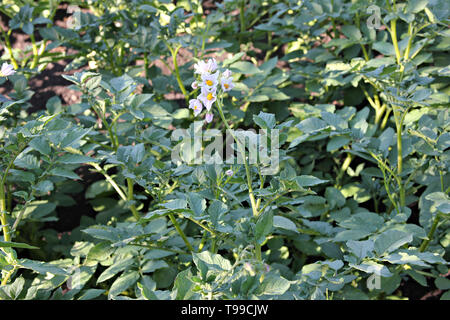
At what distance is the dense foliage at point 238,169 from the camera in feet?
3.39

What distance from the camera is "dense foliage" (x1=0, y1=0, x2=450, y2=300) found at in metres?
1.03

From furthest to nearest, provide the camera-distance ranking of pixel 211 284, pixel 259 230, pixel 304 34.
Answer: pixel 304 34 < pixel 259 230 < pixel 211 284

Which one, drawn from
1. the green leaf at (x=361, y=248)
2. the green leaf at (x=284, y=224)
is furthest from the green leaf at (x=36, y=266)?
the green leaf at (x=361, y=248)

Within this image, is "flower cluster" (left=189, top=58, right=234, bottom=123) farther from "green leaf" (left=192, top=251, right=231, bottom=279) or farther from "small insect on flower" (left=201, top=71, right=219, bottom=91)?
"green leaf" (left=192, top=251, right=231, bottom=279)

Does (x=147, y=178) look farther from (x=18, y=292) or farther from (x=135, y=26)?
(x=135, y=26)

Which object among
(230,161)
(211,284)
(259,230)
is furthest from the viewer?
(230,161)

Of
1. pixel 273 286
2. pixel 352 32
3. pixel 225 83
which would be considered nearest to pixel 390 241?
pixel 273 286

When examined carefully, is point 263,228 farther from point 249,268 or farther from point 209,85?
point 209,85

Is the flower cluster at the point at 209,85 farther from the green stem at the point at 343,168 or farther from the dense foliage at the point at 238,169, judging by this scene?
the green stem at the point at 343,168

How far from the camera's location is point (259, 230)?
94 cm
